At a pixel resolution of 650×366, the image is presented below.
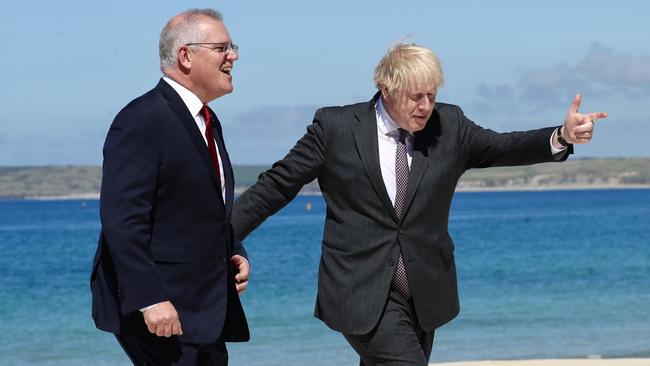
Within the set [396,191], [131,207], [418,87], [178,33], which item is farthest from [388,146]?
[131,207]

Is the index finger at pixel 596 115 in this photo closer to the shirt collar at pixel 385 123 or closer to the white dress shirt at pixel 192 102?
the shirt collar at pixel 385 123

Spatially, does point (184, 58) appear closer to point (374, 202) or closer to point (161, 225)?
point (161, 225)

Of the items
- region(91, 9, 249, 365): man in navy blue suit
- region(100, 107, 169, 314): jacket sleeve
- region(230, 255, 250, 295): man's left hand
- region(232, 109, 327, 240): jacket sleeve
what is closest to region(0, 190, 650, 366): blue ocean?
region(232, 109, 327, 240): jacket sleeve

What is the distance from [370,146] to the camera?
5215 millimetres

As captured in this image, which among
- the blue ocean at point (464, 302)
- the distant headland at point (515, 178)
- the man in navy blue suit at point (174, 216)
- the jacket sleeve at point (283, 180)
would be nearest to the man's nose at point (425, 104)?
the jacket sleeve at point (283, 180)

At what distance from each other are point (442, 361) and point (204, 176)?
432 inches

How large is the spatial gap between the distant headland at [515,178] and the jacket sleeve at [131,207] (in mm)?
165428

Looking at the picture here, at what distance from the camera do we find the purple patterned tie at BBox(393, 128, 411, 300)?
5.13 meters

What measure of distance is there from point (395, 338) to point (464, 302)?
2227cm

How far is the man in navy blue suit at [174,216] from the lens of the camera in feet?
13.8

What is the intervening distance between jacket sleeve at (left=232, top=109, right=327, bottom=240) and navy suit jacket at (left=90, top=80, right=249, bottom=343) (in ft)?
2.66

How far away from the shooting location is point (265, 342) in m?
18.7

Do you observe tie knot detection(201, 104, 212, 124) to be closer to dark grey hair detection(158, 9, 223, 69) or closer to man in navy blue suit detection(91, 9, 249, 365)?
man in navy blue suit detection(91, 9, 249, 365)

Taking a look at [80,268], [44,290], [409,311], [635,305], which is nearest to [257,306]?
[635,305]
